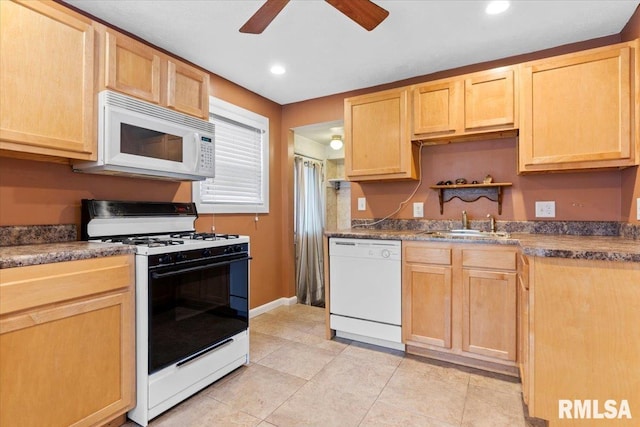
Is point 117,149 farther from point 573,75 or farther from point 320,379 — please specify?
point 573,75

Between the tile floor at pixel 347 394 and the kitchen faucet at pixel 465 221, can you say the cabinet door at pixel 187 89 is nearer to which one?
the tile floor at pixel 347 394

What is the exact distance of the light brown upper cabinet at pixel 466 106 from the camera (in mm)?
2363

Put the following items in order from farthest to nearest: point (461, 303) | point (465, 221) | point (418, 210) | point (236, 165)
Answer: point (236, 165)
point (418, 210)
point (465, 221)
point (461, 303)

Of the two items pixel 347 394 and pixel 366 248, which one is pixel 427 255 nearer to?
pixel 366 248

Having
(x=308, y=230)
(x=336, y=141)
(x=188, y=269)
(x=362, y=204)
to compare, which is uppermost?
(x=336, y=141)

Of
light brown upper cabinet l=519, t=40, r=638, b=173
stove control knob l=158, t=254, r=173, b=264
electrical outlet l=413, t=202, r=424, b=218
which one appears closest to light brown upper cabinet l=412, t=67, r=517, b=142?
light brown upper cabinet l=519, t=40, r=638, b=173

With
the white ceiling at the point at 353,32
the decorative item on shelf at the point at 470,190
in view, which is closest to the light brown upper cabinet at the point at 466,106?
the white ceiling at the point at 353,32

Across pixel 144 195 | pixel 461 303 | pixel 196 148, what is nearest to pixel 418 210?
pixel 461 303

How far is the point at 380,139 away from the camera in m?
2.86

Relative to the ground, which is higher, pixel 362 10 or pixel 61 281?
pixel 362 10

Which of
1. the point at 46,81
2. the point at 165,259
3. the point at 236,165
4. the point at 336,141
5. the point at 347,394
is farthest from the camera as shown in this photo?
the point at 336,141

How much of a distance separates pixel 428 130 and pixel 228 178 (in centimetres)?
188

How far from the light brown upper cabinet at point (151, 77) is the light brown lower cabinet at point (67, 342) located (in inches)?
42.3

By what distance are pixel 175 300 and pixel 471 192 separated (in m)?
2.46
